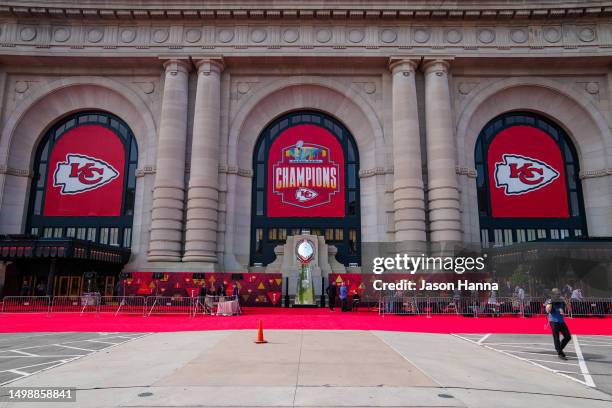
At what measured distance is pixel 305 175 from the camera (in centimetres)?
3444

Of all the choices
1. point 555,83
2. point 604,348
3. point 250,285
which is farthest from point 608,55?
point 250,285

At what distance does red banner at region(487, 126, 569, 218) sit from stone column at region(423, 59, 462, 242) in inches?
175

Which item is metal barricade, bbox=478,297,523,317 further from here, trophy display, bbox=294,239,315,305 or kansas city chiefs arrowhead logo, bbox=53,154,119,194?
kansas city chiefs arrowhead logo, bbox=53,154,119,194

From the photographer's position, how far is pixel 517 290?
24.3 m

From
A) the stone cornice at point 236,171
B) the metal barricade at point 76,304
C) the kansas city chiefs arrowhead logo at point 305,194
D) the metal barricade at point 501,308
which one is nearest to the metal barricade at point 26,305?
the metal barricade at point 76,304

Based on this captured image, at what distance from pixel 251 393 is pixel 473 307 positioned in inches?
749

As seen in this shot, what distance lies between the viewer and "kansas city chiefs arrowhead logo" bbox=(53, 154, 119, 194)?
34.4m

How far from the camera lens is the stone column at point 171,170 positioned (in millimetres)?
30688

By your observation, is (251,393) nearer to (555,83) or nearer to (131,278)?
(131,278)

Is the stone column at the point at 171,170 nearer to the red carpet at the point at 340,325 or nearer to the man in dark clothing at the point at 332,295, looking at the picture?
the red carpet at the point at 340,325

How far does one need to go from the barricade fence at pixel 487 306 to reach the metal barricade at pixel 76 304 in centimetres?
1661

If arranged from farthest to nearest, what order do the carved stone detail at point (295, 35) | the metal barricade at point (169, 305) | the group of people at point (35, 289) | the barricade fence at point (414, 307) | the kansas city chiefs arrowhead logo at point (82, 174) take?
1. the kansas city chiefs arrowhead logo at point (82, 174)
2. the carved stone detail at point (295, 35)
3. the group of people at point (35, 289)
4. the metal barricade at point (169, 305)
5. the barricade fence at point (414, 307)

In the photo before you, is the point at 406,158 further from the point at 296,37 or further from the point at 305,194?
the point at 296,37

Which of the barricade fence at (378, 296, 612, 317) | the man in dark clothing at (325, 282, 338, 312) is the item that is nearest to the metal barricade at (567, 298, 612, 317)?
the barricade fence at (378, 296, 612, 317)
